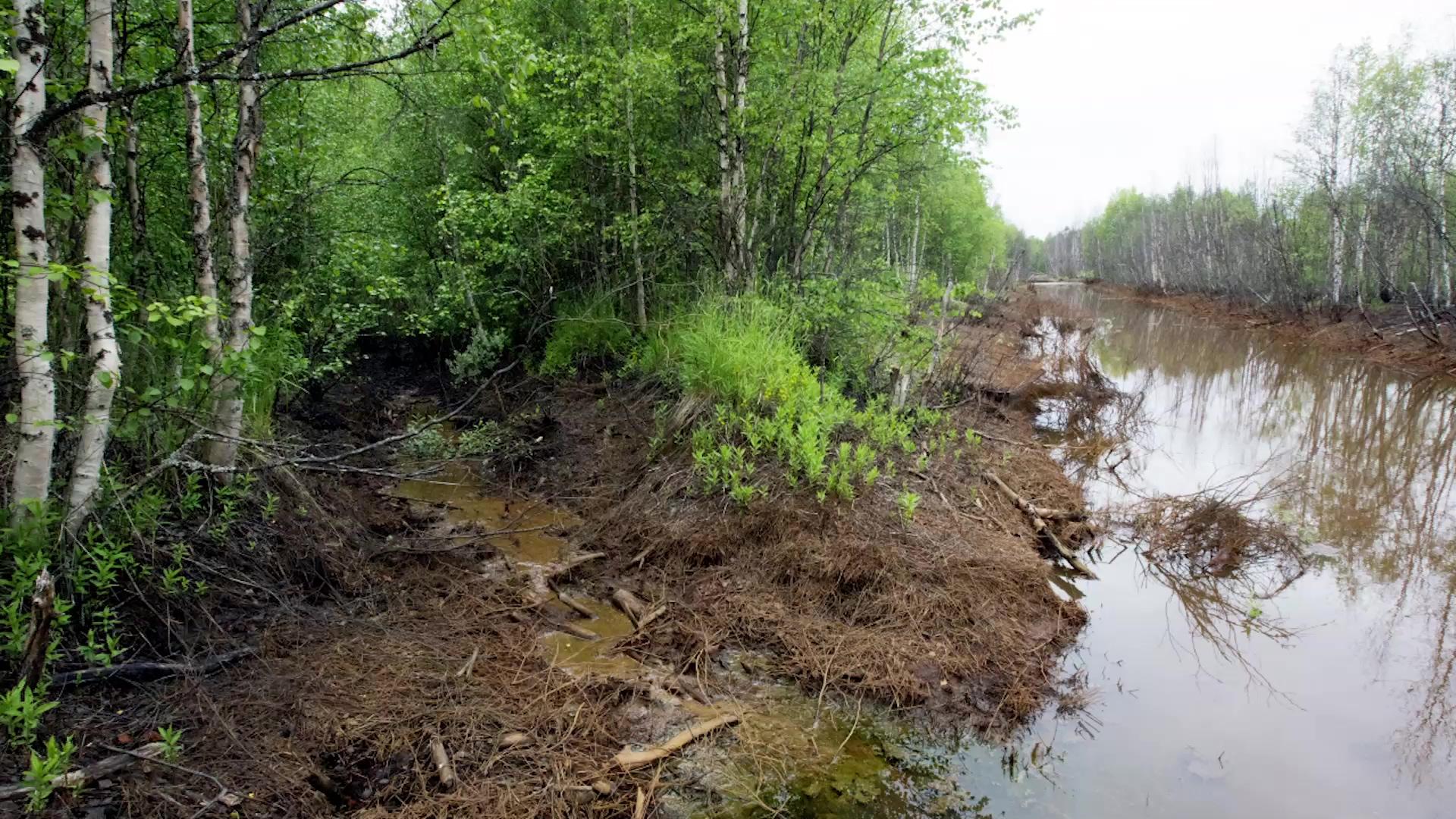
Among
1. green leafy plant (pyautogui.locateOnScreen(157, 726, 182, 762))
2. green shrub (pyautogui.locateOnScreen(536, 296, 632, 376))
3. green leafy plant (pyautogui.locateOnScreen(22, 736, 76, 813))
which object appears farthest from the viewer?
green shrub (pyautogui.locateOnScreen(536, 296, 632, 376))

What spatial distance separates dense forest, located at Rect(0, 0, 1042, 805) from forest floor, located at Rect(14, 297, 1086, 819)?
36cm

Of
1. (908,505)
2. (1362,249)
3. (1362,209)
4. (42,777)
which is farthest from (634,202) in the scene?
(1362,209)

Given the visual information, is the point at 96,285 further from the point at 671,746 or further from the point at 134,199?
the point at 671,746

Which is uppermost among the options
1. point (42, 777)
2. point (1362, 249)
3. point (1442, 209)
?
point (1442, 209)

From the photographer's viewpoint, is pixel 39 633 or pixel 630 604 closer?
pixel 39 633

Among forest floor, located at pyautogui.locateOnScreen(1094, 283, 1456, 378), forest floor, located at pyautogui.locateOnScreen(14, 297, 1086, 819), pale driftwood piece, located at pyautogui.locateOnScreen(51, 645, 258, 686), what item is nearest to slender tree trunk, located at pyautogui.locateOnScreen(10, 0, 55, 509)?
pale driftwood piece, located at pyautogui.locateOnScreen(51, 645, 258, 686)

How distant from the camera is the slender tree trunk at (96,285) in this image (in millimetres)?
3028

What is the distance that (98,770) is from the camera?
9.00 feet

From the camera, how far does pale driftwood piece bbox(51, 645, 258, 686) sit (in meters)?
3.13

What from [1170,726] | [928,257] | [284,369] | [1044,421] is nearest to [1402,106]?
[928,257]

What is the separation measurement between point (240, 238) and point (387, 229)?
23.1 feet

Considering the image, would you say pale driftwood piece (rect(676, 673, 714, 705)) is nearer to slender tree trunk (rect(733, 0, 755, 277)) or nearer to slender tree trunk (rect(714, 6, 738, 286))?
slender tree trunk (rect(733, 0, 755, 277))

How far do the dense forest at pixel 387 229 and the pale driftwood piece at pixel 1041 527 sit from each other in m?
1.68

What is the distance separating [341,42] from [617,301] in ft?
21.7
